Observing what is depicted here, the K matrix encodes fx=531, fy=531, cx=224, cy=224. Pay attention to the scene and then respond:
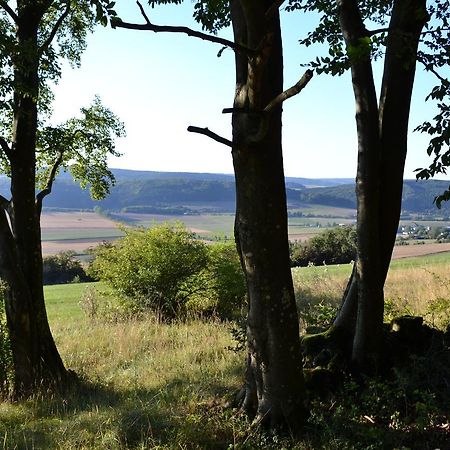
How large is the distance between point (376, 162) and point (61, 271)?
121 ft

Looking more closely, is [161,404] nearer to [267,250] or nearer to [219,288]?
[267,250]

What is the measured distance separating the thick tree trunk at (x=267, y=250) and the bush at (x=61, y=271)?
118 ft

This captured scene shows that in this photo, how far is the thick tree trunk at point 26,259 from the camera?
747cm

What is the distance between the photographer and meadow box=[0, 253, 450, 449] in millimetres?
4410

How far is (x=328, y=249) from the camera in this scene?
3612 cm

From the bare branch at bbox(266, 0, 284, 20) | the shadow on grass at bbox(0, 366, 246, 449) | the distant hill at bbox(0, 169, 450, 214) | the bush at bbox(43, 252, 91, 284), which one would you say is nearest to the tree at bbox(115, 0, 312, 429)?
the bare branch at bbox(266, 0, 284, 20)

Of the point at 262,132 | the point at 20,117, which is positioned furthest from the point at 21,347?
the point at 262,132

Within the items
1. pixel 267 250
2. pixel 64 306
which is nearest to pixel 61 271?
pixel 64 306

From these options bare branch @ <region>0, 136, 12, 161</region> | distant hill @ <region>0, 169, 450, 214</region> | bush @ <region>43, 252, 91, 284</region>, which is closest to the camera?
bare branch @ <region>0, 136, 12, 161</region>

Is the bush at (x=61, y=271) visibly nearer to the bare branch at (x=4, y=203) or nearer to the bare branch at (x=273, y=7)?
the bare branch at (x=4, y=203)

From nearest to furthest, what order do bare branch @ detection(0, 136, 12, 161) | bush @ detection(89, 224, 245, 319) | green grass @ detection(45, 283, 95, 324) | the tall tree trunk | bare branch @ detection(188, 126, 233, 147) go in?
bare branch @ detection(188, 126, 233, 147), the tall tree trunk, bare branch @ detection(0, 136, 12, 161), bush @ detection(89, 224, 245, 319), green grass @ detection(45, 283, 95, 324)

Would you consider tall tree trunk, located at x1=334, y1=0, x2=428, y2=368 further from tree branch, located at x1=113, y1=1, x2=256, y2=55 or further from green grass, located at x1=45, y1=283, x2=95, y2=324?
green grass, located at x1=45, y1=283, x2=95, y2=324

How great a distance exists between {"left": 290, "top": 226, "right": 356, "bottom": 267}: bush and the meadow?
23.4 metres

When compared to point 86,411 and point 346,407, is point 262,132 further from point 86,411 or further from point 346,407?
point 86,411
